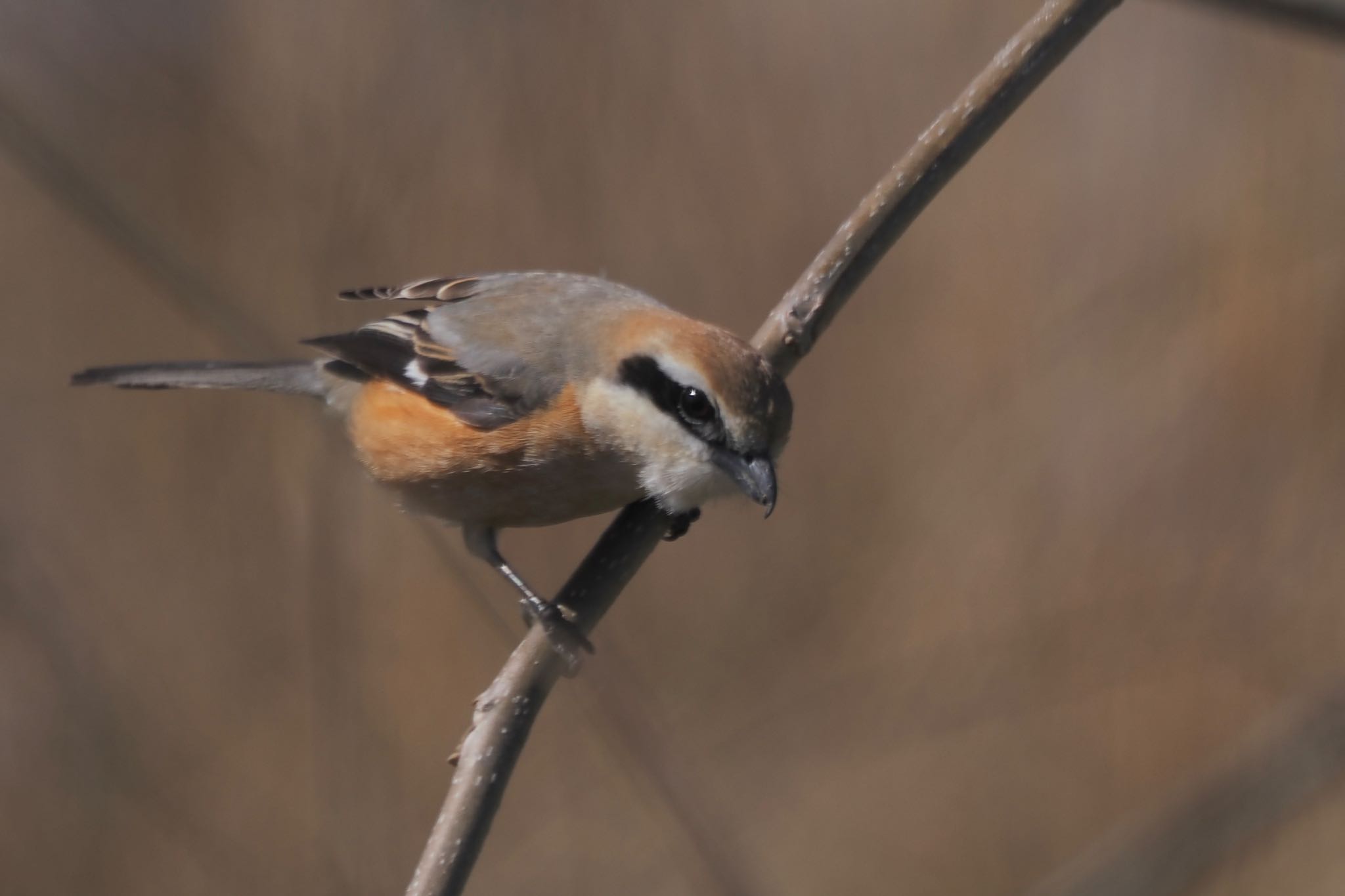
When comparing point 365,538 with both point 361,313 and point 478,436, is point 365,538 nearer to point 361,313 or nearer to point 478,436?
point 361,313

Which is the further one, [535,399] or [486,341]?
[486,341]

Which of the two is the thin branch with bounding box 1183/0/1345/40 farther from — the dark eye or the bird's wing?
the bird's wing

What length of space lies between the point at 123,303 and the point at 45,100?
91cm

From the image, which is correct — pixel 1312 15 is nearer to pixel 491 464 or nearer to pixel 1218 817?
pixel 1218 817

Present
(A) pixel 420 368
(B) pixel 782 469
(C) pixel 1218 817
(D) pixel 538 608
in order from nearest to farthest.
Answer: (C) pixel 1218 817 → (D) pixel 538 608 → (A) pixel 420 368 → (B) pixel 782 469

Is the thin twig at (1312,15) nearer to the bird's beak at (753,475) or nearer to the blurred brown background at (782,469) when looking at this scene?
the bird's beak at (753,475)

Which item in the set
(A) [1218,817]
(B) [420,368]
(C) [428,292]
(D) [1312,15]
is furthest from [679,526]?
(D) [1312,15]

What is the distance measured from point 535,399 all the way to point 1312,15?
180cm

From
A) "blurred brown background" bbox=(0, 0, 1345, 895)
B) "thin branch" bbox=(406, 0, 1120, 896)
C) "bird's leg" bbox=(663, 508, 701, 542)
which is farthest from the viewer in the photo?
"blurred brown background" bbox=(0, 0, 1345, 895)

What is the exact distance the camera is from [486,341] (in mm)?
3021

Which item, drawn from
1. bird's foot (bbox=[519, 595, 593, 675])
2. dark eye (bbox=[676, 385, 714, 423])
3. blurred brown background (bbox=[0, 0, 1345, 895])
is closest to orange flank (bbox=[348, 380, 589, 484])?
dark eye (bbox=[676, 385, 714, 423])

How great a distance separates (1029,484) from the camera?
5.06 m

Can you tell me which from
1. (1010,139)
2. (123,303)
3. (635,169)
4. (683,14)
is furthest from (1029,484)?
(123,303)

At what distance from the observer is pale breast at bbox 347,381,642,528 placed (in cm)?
272
